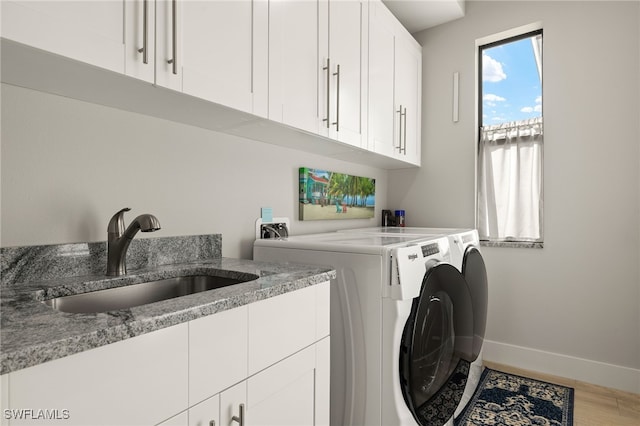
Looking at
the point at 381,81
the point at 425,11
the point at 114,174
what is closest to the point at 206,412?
the point at 114,174

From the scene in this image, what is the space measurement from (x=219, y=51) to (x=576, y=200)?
7.88 feet

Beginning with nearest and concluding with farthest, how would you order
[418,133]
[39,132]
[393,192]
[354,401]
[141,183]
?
[39,132], [141,183], [354,401], [418,133], [393,192]

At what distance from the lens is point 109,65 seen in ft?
3.01

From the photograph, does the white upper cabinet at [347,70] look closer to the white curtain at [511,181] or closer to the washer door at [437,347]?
the washer door at [437,347]

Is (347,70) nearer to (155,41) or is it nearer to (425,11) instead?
(155,41)

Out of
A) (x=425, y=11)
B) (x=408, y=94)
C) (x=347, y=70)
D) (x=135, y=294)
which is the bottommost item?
(x=135, y=294)

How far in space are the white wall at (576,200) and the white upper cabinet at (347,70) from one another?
1.19 meters

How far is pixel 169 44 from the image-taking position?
41.1 inches

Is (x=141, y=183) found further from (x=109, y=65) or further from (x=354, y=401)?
(x=354, y=401)

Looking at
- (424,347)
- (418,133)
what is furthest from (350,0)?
(424,347)

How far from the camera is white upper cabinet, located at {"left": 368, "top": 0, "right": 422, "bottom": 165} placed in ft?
7.00

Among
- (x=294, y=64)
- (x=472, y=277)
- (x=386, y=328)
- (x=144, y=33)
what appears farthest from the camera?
(x=472, y=277)

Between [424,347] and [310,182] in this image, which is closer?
[424,347]

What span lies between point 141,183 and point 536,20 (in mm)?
2785
